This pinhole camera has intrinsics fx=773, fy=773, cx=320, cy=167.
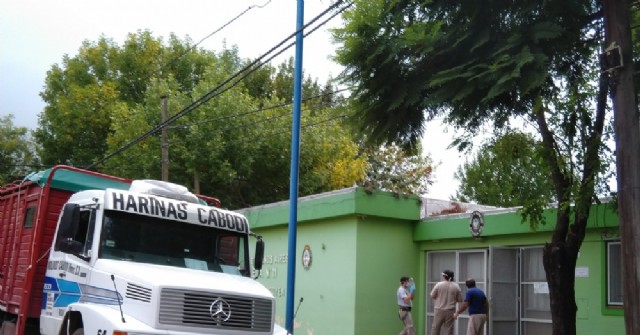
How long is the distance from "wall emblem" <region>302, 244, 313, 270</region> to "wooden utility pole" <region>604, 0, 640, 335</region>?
1118 centimetres

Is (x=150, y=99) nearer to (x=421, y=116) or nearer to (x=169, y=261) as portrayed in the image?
(x=421, y=116)

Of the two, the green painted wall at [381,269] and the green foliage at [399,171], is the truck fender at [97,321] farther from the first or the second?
the green foliage at [399,171]

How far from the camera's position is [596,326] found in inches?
579

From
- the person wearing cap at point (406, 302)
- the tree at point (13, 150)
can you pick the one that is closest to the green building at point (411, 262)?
the person wearing cap at point (406, 302)

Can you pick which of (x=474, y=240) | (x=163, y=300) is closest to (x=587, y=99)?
(x=474, y=240)

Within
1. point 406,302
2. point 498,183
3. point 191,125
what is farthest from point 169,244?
point 498,183

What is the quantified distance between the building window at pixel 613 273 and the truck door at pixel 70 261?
9801 millimetres

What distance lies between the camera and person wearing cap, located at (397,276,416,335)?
57.0 ft

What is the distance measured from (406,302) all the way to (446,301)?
1267 millimetres

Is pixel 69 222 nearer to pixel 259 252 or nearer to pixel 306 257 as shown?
pixel 259 252

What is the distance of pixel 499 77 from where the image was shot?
10.5m

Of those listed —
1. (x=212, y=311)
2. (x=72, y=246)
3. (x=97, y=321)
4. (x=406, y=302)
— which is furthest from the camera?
(x=406, y=302)

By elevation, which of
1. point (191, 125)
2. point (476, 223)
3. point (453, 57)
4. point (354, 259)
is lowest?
point (354, 259)

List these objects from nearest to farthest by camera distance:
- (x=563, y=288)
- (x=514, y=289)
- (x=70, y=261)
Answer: (x=70, y=261)
(x=563, y=288)
(x=514, y=289)
